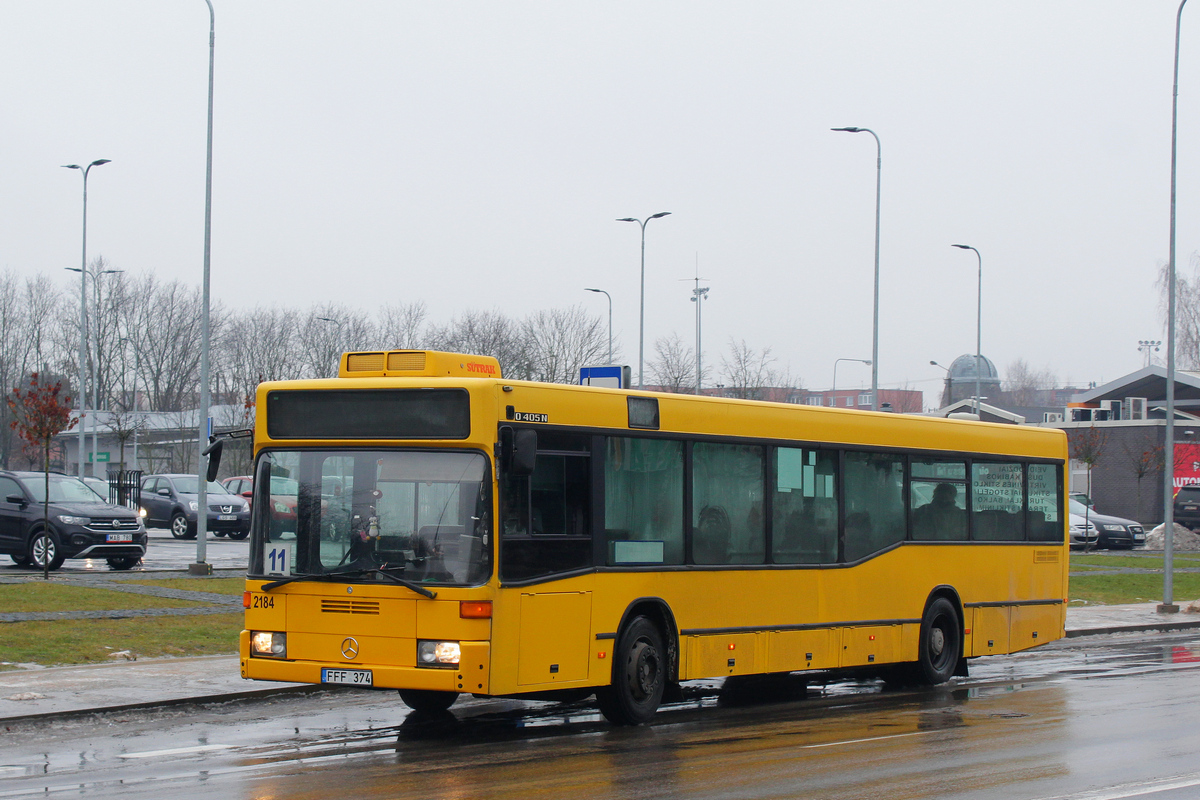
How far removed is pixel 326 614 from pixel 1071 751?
17.9ft

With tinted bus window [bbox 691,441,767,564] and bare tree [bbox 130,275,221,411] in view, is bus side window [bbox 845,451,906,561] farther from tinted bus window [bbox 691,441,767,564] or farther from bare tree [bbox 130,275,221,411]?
bare tree [bbox 130,275,221,411]

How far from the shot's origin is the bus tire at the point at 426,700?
11844 millimetres

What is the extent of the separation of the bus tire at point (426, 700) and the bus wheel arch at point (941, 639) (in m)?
5.25

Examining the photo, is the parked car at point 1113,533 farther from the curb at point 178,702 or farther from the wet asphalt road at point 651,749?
the curb at point 178,702

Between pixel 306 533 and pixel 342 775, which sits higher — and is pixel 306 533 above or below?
above

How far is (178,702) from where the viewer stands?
1193 centimetres

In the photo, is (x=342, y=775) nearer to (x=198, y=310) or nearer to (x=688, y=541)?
Answer: (x=688, y=541)

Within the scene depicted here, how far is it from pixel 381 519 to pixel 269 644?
136cm

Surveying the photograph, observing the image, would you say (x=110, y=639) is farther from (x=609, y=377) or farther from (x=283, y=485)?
(x=609, y=377)

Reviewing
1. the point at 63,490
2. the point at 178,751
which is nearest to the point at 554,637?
the point at 178,751

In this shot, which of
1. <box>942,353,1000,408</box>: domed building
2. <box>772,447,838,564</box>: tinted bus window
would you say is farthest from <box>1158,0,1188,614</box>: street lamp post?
<box>942,353,1000,408</box>: domed building

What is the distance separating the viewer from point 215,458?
451 inches

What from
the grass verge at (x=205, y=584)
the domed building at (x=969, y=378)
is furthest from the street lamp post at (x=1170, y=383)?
the domed building at (x=969, y=378)

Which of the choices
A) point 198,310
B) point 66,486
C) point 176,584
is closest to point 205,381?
point 66,486
